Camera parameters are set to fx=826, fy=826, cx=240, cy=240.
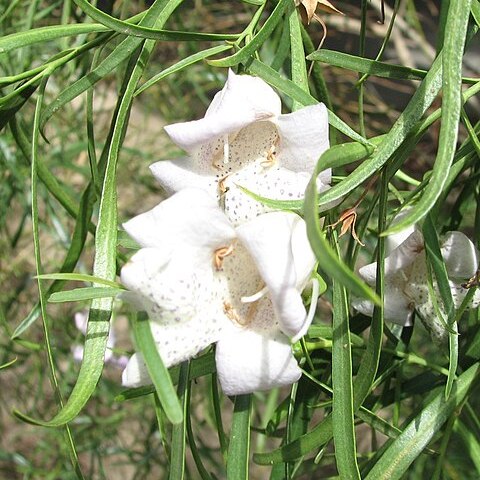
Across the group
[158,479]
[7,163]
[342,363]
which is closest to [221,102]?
[342,363]

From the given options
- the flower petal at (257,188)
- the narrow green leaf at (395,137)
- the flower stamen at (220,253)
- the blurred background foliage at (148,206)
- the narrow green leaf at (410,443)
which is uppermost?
the narrow green leaf at (395,137)

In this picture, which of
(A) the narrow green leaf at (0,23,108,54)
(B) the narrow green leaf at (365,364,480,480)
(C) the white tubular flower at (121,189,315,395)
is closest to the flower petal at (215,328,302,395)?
(C) the white tubular flower at (121,189,315,395)

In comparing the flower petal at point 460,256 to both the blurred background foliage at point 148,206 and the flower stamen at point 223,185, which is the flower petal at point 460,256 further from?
the flower stamen at point 223,185

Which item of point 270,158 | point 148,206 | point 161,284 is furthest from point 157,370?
point 148,206

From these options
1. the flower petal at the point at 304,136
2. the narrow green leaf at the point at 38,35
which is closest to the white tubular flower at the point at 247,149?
the flower petal at the point at 304,136

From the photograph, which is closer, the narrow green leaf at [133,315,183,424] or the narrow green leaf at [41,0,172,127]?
the narrow green leaf at [133,315,183,424]

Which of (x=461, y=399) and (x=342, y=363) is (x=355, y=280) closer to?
(x=342, y=363)

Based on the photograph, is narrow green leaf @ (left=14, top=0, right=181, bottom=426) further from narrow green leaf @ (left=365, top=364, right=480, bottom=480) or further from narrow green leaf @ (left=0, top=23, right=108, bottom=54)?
narrow green leaf @ (left=365, top=364, right=480, bottom=480)
